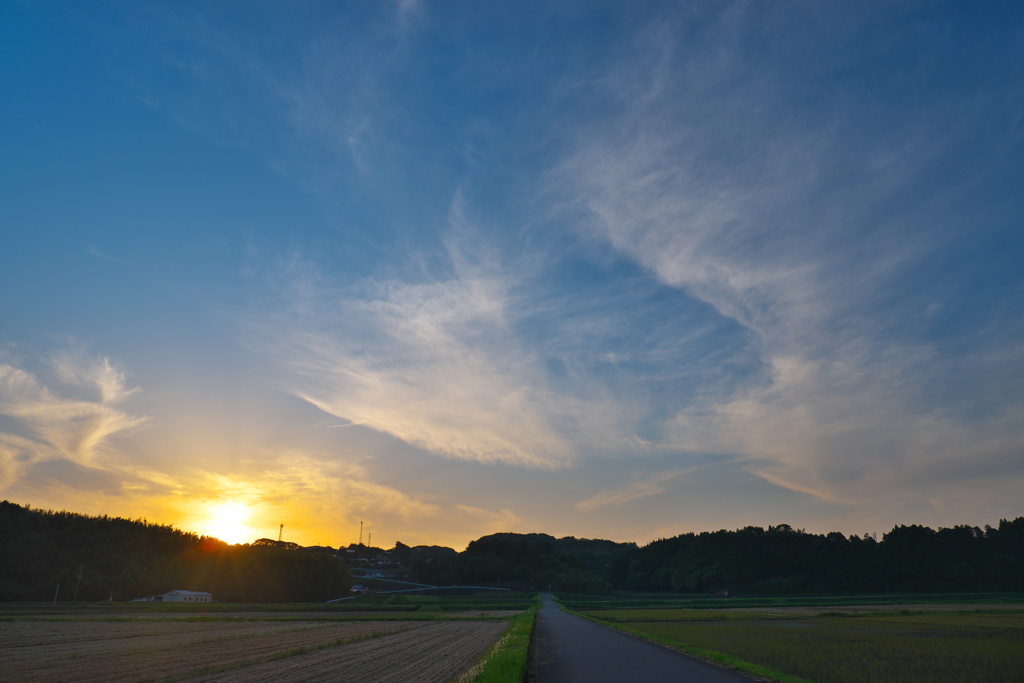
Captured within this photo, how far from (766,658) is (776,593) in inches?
6192

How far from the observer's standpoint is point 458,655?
32.1 m

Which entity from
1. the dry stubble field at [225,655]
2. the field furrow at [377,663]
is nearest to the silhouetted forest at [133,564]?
the dry stubble field at [225,655]

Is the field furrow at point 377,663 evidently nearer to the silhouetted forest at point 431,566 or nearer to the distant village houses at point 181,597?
the distant village houses at point 181,597

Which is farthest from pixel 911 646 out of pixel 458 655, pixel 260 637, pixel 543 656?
pixel 260 637

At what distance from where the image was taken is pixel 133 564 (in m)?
131

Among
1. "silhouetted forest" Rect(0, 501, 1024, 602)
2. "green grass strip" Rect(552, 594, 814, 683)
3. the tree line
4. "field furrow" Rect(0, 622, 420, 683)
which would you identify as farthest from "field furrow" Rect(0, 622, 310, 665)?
the tree line

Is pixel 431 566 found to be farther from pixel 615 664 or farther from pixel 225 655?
pixel 615 664

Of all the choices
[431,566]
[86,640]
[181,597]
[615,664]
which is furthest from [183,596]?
[615,664]

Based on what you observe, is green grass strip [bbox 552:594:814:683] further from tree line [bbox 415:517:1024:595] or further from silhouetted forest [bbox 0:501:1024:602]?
tree line [bbox 415:517:1024:595]

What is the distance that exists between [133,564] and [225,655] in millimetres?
128516

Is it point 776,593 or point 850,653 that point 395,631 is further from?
point 776,593

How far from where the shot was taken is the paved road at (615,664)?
21578mm

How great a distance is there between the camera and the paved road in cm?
2158

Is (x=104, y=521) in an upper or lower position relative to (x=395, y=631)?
upper
